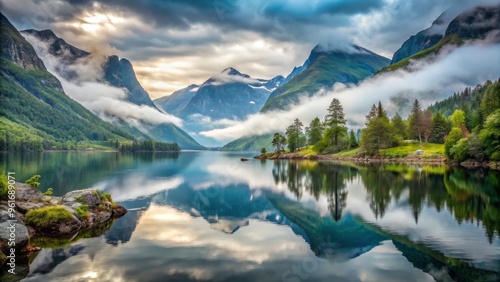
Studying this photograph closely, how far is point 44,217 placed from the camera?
31703 millimetres

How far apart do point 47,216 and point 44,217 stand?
0.25 m

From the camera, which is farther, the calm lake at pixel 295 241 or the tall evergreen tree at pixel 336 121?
the tall evergreen tree at pixel 336 121

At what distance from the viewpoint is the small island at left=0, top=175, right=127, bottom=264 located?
84.3ft

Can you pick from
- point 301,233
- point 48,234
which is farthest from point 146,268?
point 301,233

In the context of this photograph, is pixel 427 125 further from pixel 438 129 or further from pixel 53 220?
pixel 53 220

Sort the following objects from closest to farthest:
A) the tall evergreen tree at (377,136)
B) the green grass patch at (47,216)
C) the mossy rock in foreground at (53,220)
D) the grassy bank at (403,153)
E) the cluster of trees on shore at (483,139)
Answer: the mossy rock in foreground at (53,220) < the green grass patch at (47,216) < the cluster of trees on shore at (483,139) < the grassy bank at (403,153) < the tall evergreen tree at (377,136)

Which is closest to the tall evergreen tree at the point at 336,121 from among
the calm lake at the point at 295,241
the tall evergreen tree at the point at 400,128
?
the tall evergreen tree at the point at 400,128

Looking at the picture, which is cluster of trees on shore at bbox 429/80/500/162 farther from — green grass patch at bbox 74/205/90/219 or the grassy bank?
green grass patch at bbox 74/205/90/219

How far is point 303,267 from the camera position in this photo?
23.7 m

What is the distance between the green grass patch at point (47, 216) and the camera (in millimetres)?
31422

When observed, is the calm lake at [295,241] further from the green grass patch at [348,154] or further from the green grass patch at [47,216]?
the green grass patch at [348,154]

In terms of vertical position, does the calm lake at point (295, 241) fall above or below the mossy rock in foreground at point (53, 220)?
below

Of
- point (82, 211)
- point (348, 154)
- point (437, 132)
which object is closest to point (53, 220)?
point (82, 211)

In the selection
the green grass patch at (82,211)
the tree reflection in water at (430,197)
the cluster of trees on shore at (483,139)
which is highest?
the cluster of trees on shore at (483,139)
